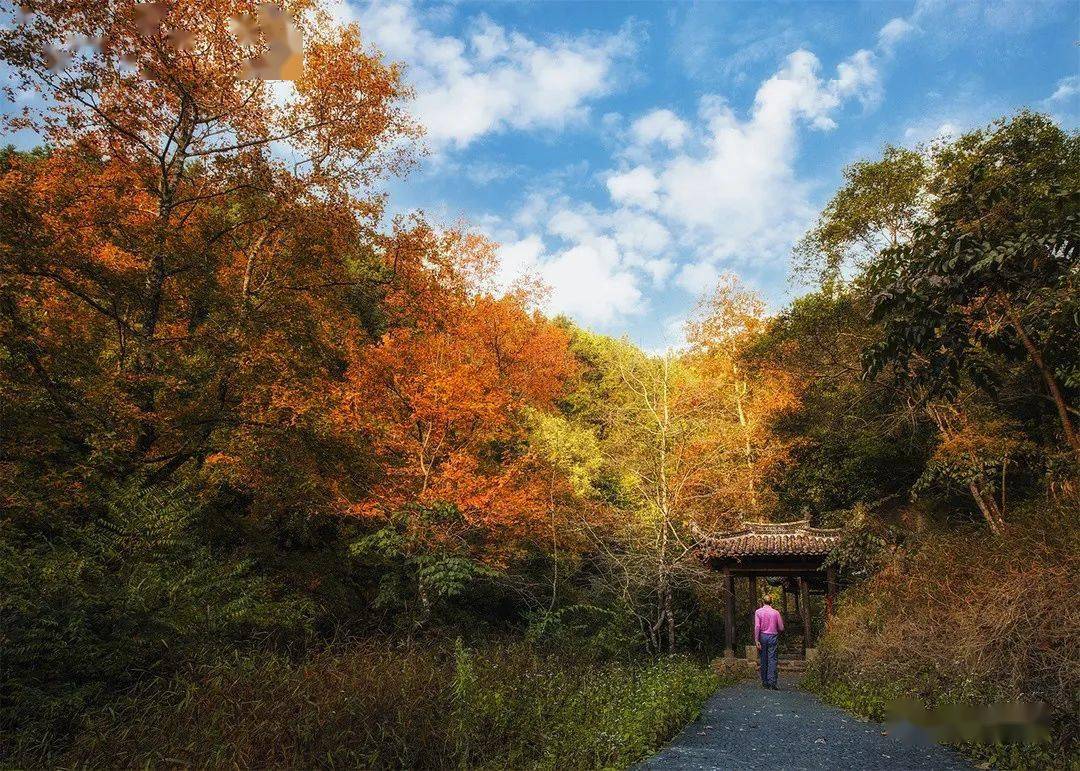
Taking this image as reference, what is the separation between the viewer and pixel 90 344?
29.1 feet

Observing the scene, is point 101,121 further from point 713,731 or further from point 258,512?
point 713,731

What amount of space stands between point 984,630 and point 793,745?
2230mm

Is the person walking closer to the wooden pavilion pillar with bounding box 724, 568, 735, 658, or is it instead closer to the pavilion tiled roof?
the pavilion tiled roof

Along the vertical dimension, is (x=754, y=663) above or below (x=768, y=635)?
below

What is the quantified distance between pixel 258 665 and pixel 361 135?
1012 cm

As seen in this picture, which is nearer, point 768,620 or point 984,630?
point 984,630

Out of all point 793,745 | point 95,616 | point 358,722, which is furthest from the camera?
point 793,745

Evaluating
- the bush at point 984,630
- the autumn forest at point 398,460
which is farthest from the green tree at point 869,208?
the bush at point 984,630

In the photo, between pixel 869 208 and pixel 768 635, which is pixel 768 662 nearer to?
pixel 768 635

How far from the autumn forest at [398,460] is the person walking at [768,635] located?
120 centimetres

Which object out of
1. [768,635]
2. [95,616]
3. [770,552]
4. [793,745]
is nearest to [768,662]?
[768,635]

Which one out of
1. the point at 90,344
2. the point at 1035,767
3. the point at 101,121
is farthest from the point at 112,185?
the point at 1035,767

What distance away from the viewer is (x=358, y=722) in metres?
4.99

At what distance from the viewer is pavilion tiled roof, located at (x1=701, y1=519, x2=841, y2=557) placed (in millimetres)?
16359
